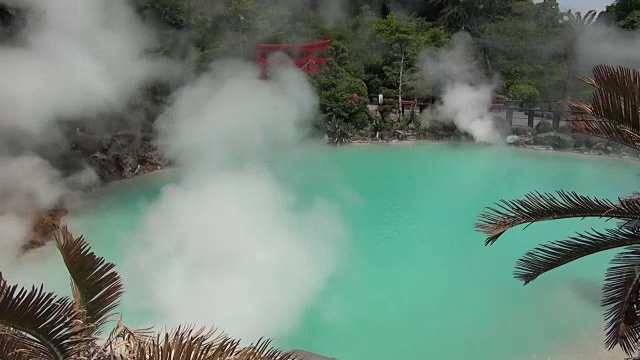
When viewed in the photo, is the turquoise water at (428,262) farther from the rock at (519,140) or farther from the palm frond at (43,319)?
the palm frond at (43,319)

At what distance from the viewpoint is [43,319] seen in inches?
79.8

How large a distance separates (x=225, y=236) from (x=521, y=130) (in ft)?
41.3

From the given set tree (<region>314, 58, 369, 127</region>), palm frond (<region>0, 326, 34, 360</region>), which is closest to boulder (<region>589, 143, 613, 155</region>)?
tree (<region>314, 58, 369, 127</region>)

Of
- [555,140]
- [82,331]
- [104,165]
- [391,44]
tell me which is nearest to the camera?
[82,331]

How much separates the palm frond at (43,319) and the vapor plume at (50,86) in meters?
5.76

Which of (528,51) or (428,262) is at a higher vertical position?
(528,51)

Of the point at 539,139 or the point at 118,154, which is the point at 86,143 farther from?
the point at 539,139

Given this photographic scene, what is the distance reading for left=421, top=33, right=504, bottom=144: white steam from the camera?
1730cm

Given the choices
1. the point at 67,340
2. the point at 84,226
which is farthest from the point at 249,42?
the point at 67,340

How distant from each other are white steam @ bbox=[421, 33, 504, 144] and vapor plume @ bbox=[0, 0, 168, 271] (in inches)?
416

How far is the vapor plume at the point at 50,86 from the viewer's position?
7535 millimetres

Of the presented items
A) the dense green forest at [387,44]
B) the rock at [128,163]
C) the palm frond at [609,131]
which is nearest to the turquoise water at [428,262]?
the rock at [128,163]

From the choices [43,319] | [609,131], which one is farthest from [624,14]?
[43,319]

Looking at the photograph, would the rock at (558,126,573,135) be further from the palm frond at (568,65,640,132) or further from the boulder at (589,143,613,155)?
the palm frond at (568,65,640,132)
